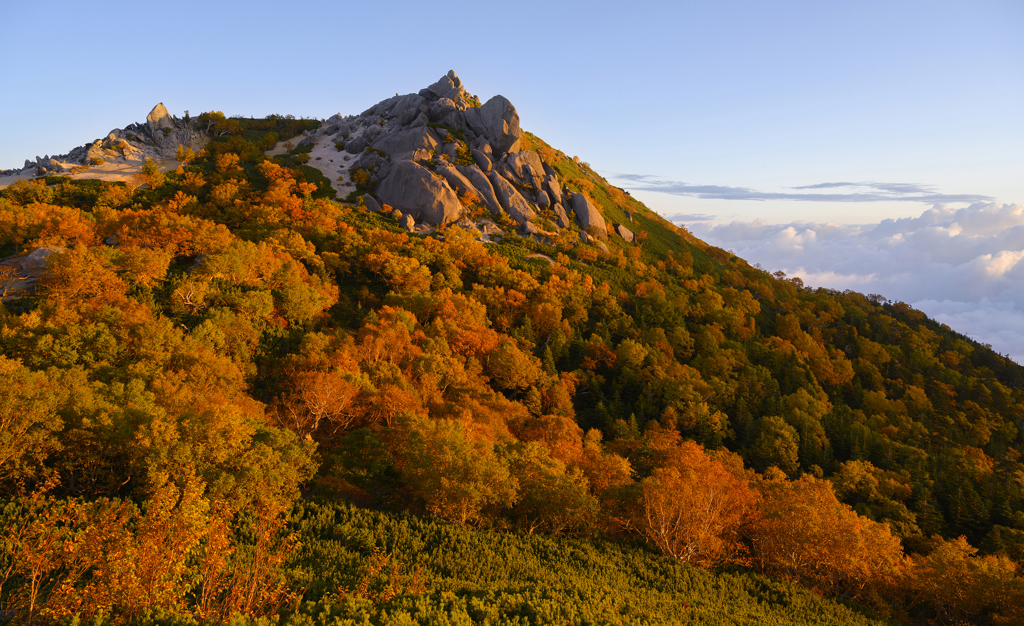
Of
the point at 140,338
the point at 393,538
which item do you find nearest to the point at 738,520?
the point at 393,538

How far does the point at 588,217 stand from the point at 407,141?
182ft

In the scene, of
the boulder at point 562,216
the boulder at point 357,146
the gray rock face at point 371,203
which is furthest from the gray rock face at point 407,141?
the boulder at point 562,216

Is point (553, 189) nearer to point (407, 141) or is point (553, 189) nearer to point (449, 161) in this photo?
point (449, 161)

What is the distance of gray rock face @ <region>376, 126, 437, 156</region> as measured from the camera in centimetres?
12750

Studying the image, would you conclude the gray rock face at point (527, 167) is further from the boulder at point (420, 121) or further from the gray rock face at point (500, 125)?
the boulder at point (420, 121)

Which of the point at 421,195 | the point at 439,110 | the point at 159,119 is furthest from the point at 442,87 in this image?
the point at 159,119

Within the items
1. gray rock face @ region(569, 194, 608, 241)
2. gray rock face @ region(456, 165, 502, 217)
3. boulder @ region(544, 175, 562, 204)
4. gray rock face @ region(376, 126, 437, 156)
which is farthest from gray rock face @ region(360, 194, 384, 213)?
gray rock face @ region(569, 194, 608, 241)

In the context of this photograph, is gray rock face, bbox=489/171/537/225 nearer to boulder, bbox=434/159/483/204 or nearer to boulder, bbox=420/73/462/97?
boulder, bbox=434/159/483/204

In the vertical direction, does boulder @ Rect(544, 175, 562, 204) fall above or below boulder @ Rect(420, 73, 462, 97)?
below

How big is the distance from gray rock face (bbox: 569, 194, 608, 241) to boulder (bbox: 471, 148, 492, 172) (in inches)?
1055

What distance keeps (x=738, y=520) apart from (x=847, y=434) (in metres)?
49.9

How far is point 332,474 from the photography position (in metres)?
37.1

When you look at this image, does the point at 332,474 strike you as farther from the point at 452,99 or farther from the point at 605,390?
the point at 452,99

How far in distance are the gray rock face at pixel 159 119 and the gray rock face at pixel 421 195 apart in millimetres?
65245
